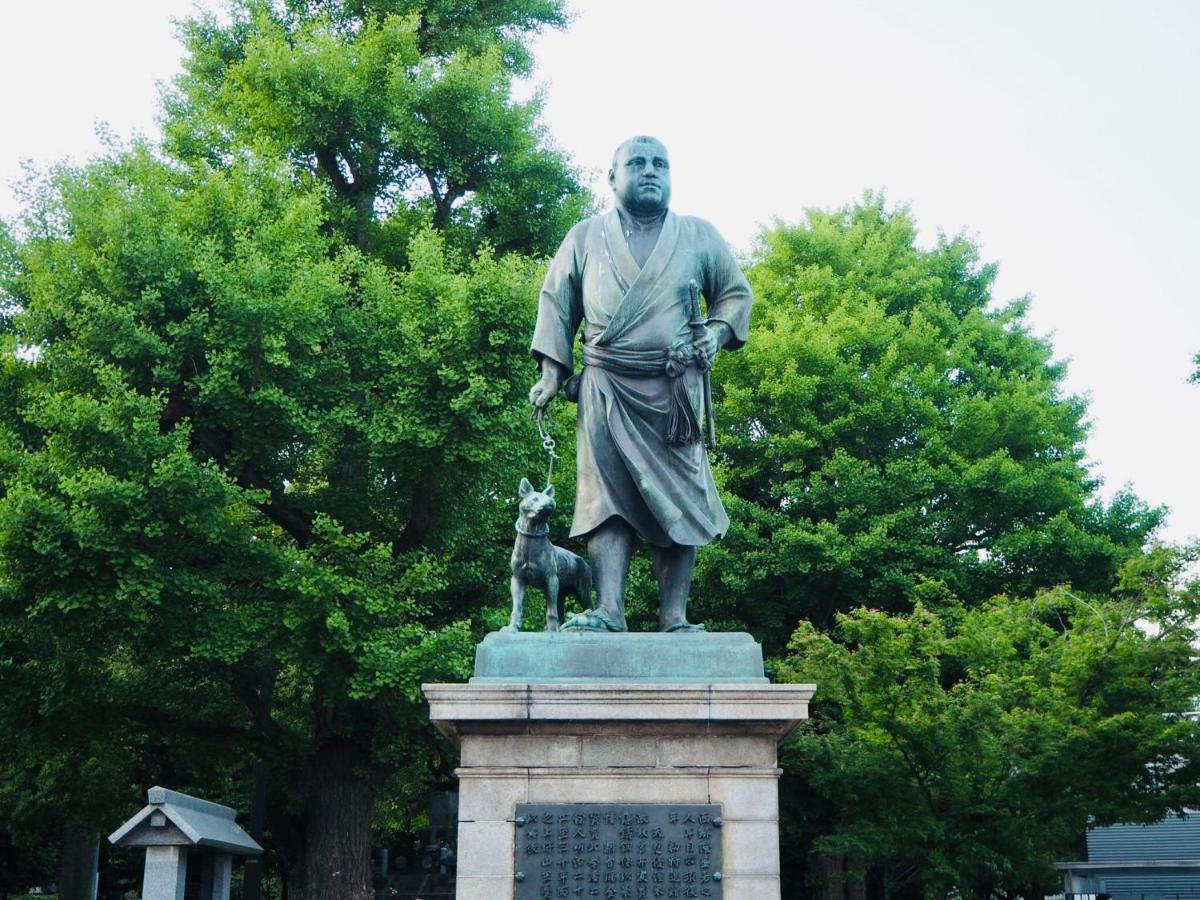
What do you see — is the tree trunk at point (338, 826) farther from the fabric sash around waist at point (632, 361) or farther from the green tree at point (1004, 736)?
the fabric sash around waist at point (632, 361)

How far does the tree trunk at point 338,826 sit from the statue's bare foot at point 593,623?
11.9 m

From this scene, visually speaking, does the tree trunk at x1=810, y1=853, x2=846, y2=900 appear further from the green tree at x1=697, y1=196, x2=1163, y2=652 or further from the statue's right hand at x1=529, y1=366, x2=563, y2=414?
the statue's right hand at x1=529, y1=366, x2=563, y2=414

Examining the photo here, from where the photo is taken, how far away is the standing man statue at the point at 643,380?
775 centimetres

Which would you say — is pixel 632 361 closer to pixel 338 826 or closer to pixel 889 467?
pixel 338 826

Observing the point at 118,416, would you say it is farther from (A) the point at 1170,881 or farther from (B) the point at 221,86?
(A) the point at 1170,881

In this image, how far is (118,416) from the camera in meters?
15.7

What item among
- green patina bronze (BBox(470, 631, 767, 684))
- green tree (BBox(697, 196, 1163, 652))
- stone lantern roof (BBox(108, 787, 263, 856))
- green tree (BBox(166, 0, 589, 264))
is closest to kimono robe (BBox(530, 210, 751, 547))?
green patina bronze (BBox(470, 631, 767, 684))

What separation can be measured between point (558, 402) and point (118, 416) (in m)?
5.81

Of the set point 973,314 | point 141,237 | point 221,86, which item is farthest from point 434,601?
point 973,314

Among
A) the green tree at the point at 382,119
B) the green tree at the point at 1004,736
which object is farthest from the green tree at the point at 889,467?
the green tree at the point at 382,119

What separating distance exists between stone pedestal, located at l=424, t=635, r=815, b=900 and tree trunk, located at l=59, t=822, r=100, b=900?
19.9m

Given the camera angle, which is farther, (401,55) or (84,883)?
(84,883)

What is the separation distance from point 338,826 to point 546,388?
1226 centimetres

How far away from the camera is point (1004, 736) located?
1634 centimetres
